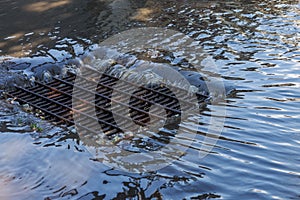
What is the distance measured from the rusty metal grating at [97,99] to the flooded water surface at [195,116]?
35cm

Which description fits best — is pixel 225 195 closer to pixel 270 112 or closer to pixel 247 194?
pixel 247 194

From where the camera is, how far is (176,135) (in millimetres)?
6430

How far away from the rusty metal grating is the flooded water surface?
1.16 feet

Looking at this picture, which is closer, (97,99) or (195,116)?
(195,116)

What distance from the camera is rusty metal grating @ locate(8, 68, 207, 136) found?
7.10 metres

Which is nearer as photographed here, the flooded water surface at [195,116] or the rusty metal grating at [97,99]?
the flooded water surface at [195,116]

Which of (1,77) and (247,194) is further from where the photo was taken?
(1,77)

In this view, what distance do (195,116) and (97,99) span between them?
1.85 meters

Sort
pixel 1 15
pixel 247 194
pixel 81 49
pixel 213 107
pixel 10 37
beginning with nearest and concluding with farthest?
1. pixel 247 194
2. pixel 213 107
3. pixel 81 49
4. pixel 10 37
5. pixel 1 15

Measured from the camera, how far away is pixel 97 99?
780cm

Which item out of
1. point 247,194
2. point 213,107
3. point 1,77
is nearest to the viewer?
point 247,194

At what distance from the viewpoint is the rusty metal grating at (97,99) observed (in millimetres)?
7102

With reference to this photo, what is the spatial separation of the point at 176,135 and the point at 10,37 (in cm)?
613

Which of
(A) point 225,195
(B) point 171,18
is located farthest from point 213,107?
(B) point 171,18
